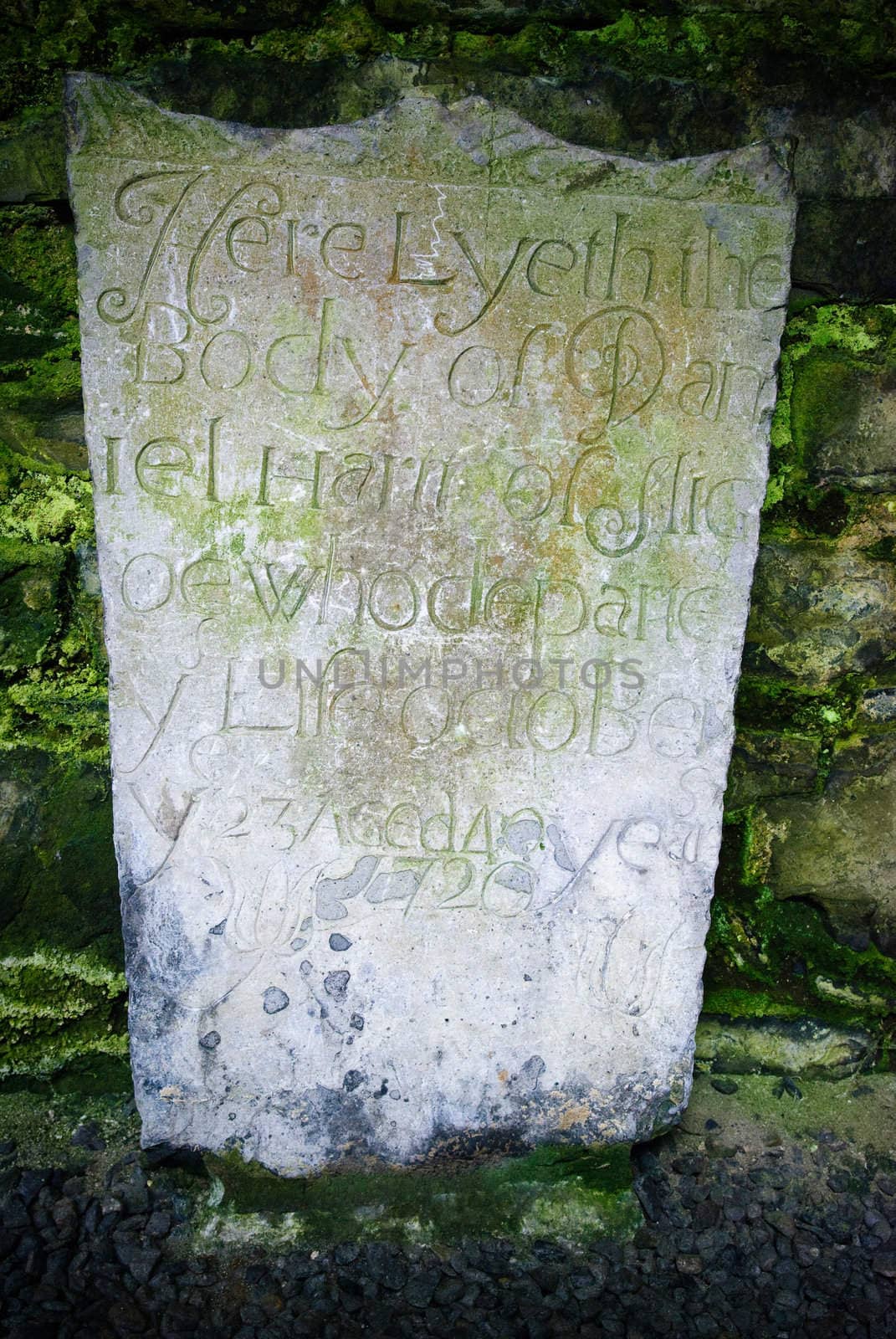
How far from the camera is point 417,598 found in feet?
6.45

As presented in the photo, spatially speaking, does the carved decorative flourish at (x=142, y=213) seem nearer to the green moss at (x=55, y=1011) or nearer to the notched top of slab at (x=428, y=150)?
the notched top of slab at (x=428, y=150)

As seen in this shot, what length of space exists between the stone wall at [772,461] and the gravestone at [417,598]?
0.12 meters

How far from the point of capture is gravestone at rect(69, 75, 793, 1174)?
182 centimetres

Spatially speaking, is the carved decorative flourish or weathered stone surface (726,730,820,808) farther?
weathered stone surface (726,730,820,808)

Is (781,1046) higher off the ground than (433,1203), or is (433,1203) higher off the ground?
(781,1046)

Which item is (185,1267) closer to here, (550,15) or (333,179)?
(333,179)

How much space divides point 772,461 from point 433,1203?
1821 millimetres

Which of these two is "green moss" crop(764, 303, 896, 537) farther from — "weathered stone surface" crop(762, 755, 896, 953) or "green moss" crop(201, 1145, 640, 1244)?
"green moss" crop(201, 1145, 640, 1244)

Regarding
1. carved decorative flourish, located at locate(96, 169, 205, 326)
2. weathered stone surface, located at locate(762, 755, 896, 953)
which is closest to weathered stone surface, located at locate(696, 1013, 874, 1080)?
weathered stone surface, located at locate(762, 755, 896, 953)

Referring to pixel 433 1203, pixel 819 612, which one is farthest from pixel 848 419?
pixel 433 1203

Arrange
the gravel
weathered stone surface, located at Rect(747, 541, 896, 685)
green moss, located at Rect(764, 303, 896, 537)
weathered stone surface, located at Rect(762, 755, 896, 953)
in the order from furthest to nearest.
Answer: weathered stone surface, located at Rect(762, 755, 896, 953), weathered stone surface, located at Rect(747, 541, 896, 685), green moss, located at Rect(764, 303, 896, 537), the gravel

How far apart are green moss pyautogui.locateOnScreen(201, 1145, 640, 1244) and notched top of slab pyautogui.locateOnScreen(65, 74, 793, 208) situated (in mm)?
2049

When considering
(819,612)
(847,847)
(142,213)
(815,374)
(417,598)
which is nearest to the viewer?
(142,213)

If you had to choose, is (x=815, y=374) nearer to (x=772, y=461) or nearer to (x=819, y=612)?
(x=772, y=461)
